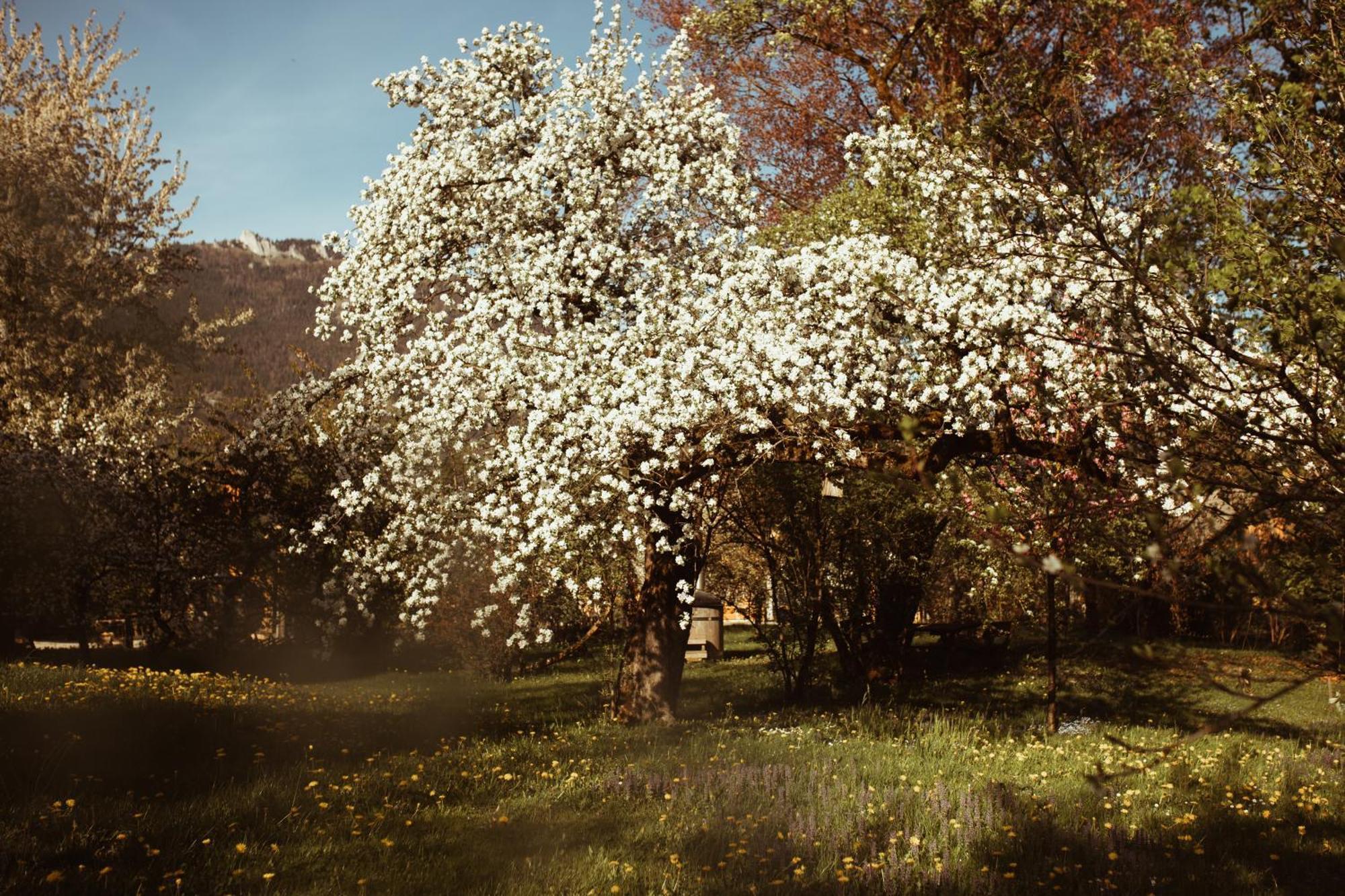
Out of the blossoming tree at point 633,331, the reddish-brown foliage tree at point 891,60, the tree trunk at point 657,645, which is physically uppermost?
the reddish-brown foliage tree at point 891,60

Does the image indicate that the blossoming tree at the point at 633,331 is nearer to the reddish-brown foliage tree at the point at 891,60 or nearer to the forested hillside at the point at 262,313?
the reddish-brown foliage tree at the point at 891,60

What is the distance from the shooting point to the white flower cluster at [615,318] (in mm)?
10195

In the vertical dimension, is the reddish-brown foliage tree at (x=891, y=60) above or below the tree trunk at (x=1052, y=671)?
Answer: above

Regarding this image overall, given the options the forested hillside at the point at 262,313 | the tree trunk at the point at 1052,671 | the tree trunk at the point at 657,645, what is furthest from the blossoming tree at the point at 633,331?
the forested hillside at the point at 262,313

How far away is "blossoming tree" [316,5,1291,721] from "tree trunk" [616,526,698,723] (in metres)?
0.03

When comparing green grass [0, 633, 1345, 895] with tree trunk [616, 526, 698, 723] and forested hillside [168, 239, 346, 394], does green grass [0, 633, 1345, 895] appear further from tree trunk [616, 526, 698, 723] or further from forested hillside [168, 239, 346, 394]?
forested hillside [168, 239, 346, 394]

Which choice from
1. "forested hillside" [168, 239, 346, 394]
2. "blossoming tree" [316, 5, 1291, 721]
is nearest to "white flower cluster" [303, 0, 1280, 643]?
"blossoming tree" [316, 5, 1291, 721]

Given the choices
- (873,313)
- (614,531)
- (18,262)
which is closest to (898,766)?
(614,531)

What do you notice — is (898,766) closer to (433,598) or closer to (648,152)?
(433,598)

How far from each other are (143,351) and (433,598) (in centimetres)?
2406

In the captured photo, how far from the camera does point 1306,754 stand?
10734 mm

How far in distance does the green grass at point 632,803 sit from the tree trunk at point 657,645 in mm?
499

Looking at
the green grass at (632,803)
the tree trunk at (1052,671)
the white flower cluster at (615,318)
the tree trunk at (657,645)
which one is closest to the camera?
the green grass at (632,803)

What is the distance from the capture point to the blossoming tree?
10211mm
